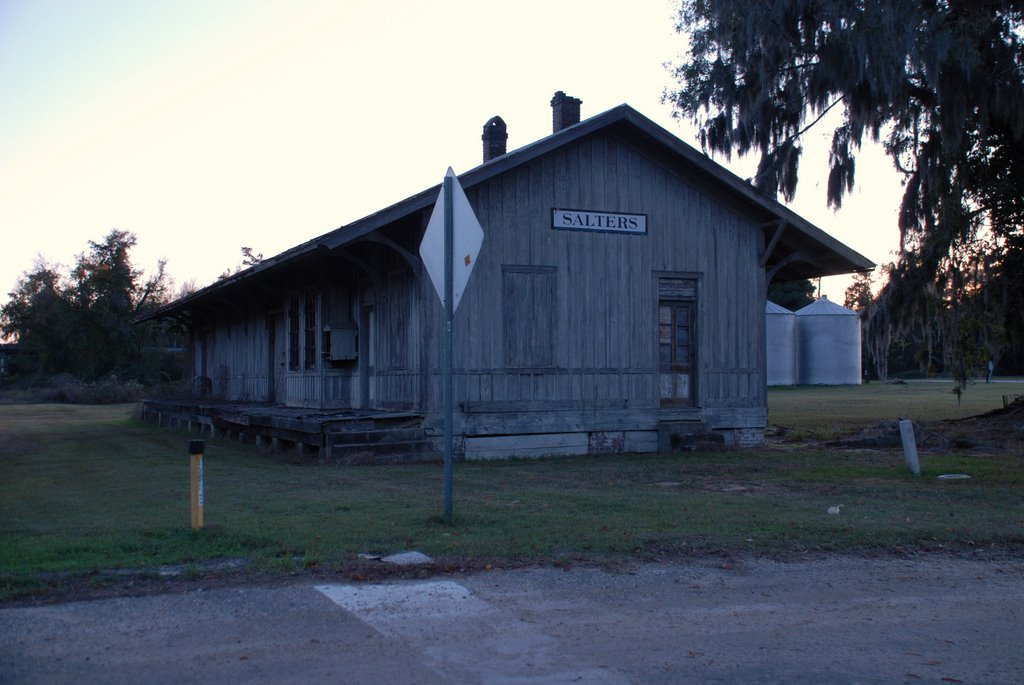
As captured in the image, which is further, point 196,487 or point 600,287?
point 600,287

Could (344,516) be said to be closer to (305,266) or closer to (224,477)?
(224,477)

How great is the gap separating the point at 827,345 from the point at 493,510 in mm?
54430

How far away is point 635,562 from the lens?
7.09 meters

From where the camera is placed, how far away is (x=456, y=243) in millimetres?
8273

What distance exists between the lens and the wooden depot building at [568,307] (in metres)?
15.3

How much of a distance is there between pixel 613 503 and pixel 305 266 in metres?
11.8

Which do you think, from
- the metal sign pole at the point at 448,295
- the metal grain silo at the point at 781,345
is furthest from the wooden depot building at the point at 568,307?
the metal grain silo at the point at 781,345

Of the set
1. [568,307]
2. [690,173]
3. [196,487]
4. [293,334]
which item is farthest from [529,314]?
[196,487]

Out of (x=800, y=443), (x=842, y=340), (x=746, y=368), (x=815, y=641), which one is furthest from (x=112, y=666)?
(x=842, y=340)

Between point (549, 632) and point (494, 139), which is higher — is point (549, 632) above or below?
below

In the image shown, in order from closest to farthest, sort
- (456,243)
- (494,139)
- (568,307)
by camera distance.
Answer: (456,243) < (568,307) < (494,139)

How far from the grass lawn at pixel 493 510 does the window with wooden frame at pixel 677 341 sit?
1.36 m

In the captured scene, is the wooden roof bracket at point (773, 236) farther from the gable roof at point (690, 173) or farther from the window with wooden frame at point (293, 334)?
the window with wooden frame at point (293, 334)

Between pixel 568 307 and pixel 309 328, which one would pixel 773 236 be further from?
pixel 309 328
